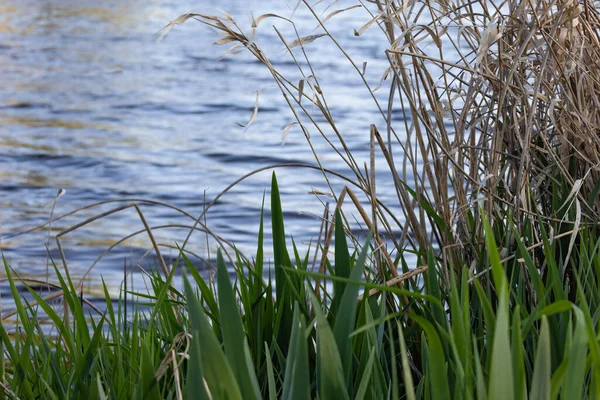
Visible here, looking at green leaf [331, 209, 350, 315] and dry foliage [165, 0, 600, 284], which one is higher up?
dry foliage [165, 0, 600, 284]

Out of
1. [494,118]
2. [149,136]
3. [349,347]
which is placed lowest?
[149,136]

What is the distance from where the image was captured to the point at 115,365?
145 centimetres

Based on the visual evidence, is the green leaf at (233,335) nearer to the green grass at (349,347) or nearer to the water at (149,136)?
the green grass at (349,347)

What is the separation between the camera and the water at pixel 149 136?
4336 millimetres

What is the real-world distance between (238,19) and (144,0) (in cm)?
484

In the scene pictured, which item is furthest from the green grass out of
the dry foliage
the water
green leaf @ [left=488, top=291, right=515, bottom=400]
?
the water

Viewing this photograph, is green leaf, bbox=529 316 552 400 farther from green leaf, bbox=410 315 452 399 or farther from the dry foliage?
the dry foliage

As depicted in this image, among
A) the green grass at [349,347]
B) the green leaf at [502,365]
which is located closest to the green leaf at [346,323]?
the green grass at [349,347]

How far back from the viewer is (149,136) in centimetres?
649

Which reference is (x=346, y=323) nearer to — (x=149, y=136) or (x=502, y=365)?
(x=502, y=365)

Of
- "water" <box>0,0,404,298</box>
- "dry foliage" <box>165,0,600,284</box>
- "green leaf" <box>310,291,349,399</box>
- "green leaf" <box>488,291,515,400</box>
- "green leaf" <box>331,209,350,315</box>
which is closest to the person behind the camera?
"green leaf" <box>488,291,515,400</box>

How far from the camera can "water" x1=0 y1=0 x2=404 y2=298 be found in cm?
434

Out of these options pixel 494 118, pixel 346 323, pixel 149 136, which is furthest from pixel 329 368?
pixel 149 136

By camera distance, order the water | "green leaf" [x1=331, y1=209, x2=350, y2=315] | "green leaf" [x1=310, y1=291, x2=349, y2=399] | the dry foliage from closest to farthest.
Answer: "green leaf" [x1=310, y1=291, x2=349, y2=399]
"green leaf" [x1=331, y1=209, x2=350, y2=315]
the dry foliage
the water
